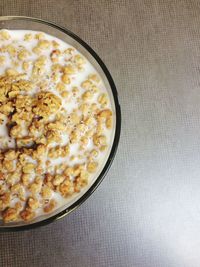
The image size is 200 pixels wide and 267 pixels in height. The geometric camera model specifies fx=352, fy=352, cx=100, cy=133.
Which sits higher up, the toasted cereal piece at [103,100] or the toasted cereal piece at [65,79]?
the toasted cereal piece at [65,79]

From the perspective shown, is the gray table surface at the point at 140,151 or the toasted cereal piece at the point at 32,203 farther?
the gray table surface at the point at 140,151

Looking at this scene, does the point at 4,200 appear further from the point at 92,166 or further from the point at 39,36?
the point at 39,36

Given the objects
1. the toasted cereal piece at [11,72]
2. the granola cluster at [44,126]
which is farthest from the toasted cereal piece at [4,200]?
the toasted cereal piece at [11,72]

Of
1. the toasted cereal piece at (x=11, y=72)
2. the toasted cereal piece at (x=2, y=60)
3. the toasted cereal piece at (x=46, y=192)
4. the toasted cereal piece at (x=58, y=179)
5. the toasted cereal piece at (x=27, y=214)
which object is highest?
the toasted cereal piece at (x=2, y=60)

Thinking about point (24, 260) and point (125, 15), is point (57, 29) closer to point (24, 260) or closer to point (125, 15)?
point (125, 15)

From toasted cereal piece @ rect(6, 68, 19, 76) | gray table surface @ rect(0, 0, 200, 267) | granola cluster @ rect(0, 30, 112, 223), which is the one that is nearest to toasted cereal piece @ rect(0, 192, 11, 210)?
granola cluster @ rect(0, 30, 112, 223)

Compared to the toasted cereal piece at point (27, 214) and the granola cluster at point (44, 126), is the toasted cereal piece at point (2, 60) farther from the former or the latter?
the toasted cereal piece at point (27, 214)

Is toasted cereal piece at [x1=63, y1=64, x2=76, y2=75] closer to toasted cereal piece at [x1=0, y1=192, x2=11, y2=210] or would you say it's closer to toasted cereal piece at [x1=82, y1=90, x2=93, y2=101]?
toasted cereal piece at [x1=82, y1=90, x2=93, y2=101]
